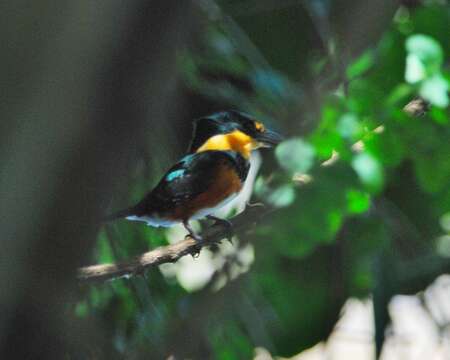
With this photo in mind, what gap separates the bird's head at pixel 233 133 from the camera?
1.33 meters

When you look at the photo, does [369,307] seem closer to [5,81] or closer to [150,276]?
[150,276]

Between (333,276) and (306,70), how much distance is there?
1.25 feet

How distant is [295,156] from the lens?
954 mm

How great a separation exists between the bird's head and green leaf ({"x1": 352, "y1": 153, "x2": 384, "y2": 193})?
284mm

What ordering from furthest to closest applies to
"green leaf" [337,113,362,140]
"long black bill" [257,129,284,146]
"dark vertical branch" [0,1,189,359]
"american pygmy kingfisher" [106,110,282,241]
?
1. "long black bill" [257,129,284,146]
2. "american pygmy kingfisher" [106,110,282,241]
3. "green leaf" [337,113,362,140]
4. "dark vertical branch" [0,1,189,359]

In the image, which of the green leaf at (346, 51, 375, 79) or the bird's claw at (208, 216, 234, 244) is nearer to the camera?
the bird's claw at (208, 216, 234, 244)

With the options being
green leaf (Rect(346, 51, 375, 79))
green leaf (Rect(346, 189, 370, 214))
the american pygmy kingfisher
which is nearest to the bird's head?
the american pygmy kingfisher

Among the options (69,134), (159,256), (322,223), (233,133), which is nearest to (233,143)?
(233,133)

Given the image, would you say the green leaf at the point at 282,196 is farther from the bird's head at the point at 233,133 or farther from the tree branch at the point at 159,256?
the bird's head at the point at 233,133

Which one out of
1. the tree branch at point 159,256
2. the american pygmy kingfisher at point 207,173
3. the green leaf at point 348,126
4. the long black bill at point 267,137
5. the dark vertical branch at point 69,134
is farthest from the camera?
the long black bill at point 267,137

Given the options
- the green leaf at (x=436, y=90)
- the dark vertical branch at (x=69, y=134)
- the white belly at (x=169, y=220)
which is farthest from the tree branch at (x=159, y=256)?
the dark vertical branch at (x=69, y=134)

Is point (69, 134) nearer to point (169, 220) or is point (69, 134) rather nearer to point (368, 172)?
point (368, 172)

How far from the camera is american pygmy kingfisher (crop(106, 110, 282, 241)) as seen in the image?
1.14 meters

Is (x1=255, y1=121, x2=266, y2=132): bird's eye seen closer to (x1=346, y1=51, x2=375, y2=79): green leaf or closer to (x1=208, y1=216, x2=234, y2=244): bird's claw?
(x1=346, y1=51, x2=375, y2=79): green leaf
